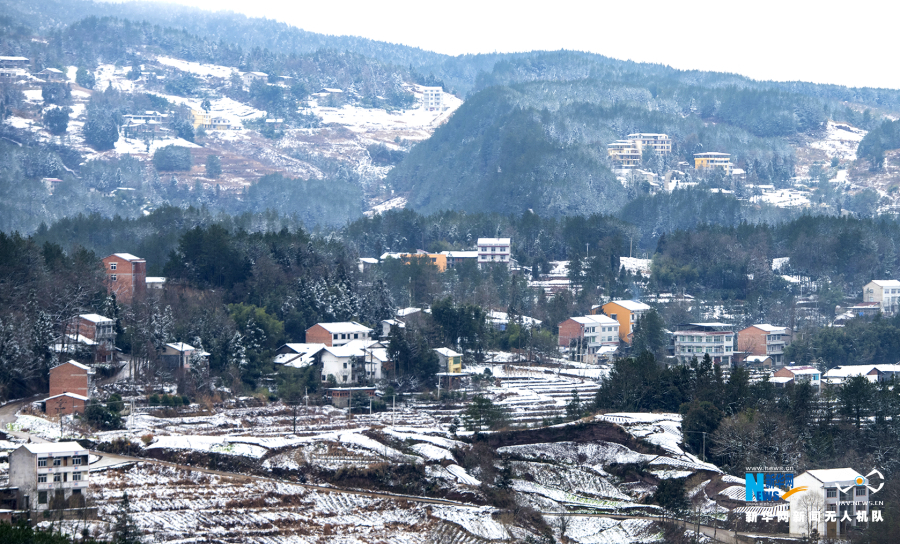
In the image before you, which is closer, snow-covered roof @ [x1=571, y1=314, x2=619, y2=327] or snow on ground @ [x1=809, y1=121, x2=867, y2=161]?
snow-covered roof @ [x1=571, y1=314, x2=619, y2=327]

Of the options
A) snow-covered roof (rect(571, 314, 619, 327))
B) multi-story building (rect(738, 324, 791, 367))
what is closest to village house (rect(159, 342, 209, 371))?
snow-covered roof (rect(571, 314, 619, 327))

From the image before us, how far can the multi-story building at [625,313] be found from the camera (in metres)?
68.1

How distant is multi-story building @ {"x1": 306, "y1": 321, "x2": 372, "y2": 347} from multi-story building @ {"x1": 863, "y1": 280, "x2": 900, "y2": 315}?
32.9 metres

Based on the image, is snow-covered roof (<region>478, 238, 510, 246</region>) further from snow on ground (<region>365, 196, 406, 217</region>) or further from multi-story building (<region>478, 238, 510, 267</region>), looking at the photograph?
snow on ground (<region>365, 196, 406, 217</region>)

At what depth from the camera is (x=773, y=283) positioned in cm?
7956

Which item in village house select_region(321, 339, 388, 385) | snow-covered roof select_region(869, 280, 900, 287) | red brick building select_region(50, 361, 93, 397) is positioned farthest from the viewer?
snow-covered roof select_region(869, 280, 900, 287)

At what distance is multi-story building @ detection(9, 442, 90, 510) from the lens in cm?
3466

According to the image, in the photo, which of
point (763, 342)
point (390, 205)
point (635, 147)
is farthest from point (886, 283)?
point (390, 205)

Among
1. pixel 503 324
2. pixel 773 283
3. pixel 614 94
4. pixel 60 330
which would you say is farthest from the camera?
pixel 614 94

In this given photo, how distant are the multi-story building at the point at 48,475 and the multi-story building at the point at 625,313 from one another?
36.5 metres

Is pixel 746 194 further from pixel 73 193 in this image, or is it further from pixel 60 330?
pixel 60 330

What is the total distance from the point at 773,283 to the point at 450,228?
23.3 m

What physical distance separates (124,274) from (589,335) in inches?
852

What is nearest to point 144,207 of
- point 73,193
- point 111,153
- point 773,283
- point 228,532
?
point 73,193
